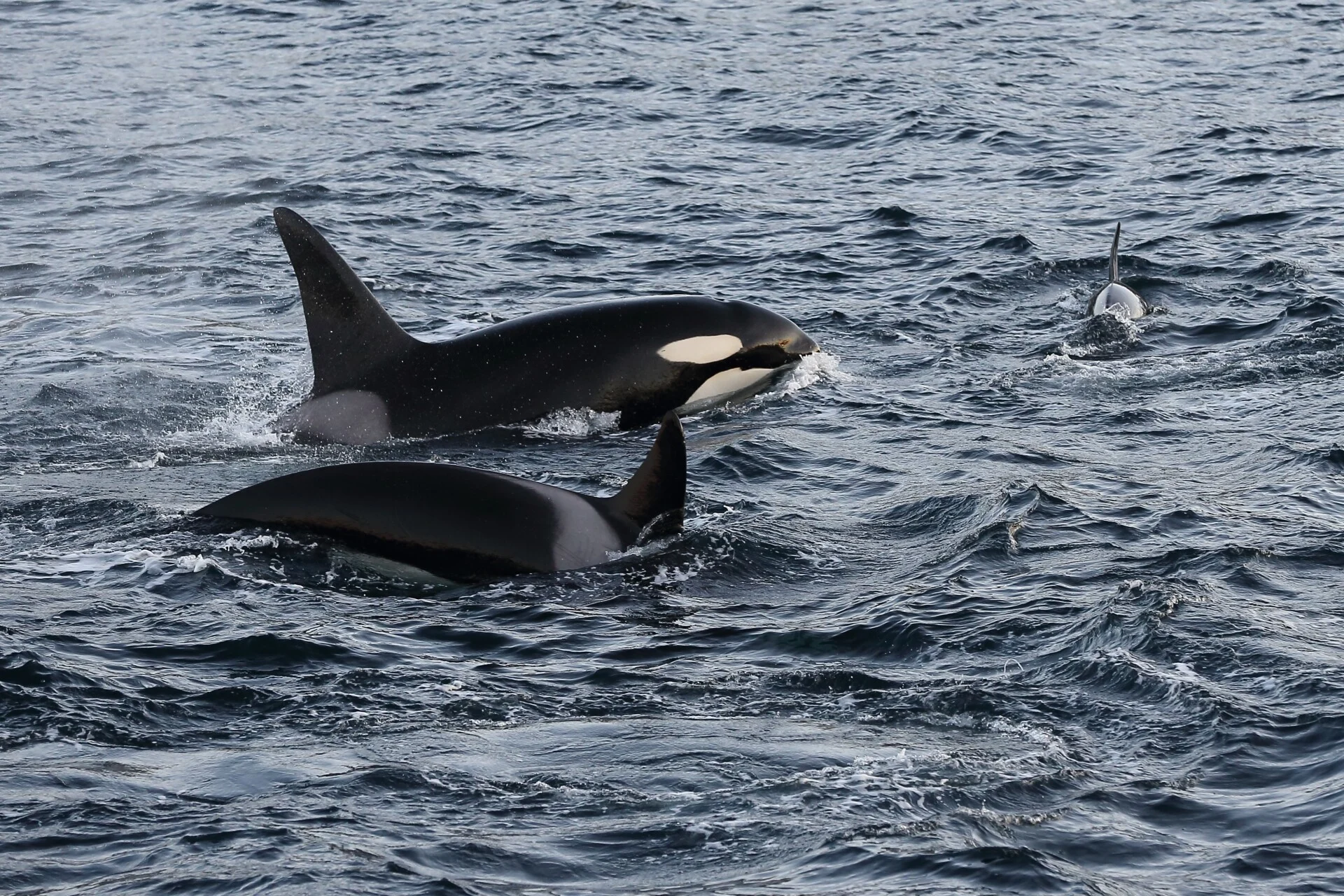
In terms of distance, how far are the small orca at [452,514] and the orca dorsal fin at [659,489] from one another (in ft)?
0.03

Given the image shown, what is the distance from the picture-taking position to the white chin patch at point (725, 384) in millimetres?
17219

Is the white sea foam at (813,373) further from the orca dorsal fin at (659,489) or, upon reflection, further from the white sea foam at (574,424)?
the orca dorsal fin at (659,489)

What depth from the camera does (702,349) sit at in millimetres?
17172

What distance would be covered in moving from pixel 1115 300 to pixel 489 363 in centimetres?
736

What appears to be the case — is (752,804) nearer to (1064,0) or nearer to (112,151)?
(112,151)

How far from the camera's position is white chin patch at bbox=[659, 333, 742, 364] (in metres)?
16.9

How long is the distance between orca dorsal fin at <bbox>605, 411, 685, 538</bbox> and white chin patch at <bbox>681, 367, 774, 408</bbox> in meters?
4.78

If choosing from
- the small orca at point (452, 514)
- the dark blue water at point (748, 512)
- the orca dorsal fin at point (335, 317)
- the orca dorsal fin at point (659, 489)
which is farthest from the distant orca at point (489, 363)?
the orca dorsal fin at point (659, 489)

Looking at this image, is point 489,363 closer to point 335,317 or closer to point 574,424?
point 574,424

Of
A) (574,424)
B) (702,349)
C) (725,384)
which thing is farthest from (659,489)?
(725,384)

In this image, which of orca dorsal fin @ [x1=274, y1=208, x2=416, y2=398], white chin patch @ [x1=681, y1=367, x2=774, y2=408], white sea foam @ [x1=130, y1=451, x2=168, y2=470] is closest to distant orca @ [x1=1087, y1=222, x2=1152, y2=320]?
white chin patch @ [x1=681, y1=367, x2=774, y2=408]

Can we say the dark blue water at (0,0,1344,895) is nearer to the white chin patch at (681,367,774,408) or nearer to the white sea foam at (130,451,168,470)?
the white sea foam at (130,451,168,470)

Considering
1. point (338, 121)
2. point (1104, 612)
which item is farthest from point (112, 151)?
point (1104, 612)

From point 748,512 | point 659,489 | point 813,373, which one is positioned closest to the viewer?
point 659,489
